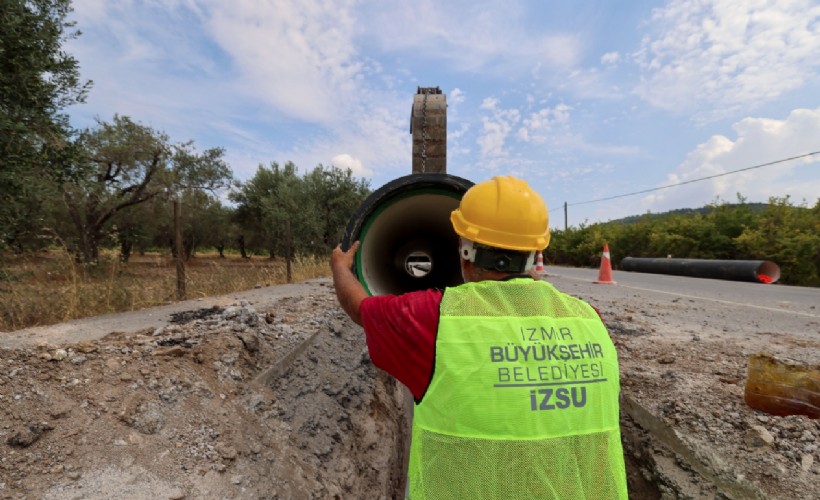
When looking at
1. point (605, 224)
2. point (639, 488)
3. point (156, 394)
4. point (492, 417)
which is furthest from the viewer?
point (605, 224)

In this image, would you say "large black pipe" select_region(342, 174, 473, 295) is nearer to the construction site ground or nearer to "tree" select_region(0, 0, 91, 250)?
the construction site ground

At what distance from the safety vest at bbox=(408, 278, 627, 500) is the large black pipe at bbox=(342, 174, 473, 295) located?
1.35m

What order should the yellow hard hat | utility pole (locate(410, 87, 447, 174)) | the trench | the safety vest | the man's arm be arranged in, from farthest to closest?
utility pole (locate(410, 87, 447, 174))
the trench
the man's arm
the yellow hard hat
the safety vest

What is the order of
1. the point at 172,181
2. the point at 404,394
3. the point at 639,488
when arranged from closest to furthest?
the point at 639,488, the point at 404,394, the point at 172,181

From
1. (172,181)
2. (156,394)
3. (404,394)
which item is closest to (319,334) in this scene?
(404,394)

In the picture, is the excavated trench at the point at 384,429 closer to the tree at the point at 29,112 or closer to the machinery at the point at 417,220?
the machinery at the point at 417,220

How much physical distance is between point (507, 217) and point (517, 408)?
584 mm

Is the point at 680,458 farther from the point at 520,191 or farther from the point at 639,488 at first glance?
the point at 520,191

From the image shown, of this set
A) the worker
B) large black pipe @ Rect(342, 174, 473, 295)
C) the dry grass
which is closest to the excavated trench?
large black pipe @ Rect(342, 174, 473, 295)

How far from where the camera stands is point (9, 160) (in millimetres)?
5266

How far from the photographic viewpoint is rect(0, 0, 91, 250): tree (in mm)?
5344

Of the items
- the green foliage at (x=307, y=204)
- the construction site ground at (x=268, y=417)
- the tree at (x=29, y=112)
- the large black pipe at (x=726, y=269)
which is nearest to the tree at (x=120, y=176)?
the green foliage at (x=307, y=204)

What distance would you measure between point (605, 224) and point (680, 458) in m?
24.7

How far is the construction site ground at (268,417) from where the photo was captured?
200 cm
